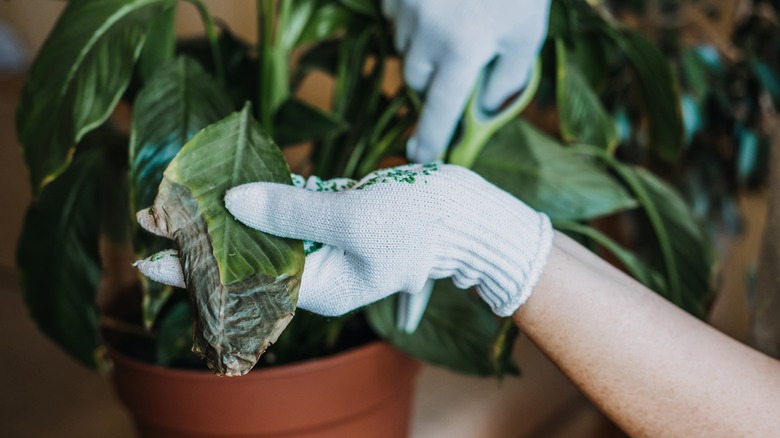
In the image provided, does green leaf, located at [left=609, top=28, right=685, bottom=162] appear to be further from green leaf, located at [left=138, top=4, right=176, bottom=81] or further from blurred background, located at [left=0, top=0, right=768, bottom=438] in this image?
green leaf, located at [left=138, top=4, right=176, bottom=81]

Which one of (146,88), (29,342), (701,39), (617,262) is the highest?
(146,88)

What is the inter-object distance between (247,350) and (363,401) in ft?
0.98

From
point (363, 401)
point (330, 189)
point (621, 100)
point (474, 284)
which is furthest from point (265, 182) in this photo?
point (621, 100)

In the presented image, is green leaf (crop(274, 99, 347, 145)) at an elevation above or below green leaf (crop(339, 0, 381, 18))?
below

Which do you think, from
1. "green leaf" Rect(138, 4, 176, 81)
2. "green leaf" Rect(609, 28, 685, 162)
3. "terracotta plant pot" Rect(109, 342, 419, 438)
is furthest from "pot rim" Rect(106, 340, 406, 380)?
"green leaf" Rect(609, 28, 685, 162)

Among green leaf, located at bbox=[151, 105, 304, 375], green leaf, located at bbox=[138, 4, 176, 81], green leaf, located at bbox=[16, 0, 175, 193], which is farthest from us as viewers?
green leaf, located at bbox=[138, 4, 176, 81]

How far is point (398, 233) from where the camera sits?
43 centimetres

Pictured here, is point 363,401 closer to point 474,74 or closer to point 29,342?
point 474,74

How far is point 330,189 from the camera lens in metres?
0.49

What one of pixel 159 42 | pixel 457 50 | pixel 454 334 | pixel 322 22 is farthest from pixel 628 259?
pixel 159 42

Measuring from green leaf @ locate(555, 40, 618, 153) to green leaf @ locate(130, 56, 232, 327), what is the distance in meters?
0.35

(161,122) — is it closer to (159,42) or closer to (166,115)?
(166,115)

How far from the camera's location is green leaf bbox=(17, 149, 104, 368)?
0.69m

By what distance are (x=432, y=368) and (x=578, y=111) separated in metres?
0.48
